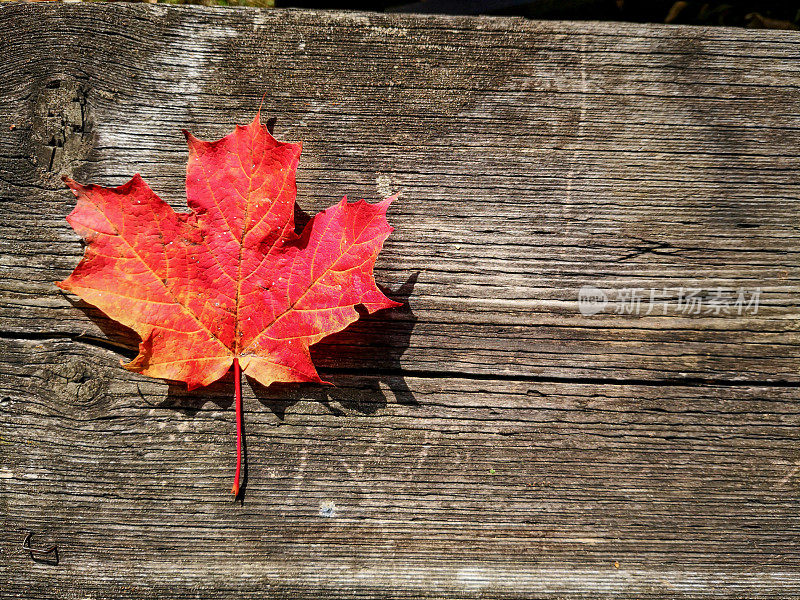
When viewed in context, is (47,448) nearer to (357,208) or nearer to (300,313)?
(300,313)

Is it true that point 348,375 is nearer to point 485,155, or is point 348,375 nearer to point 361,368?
point 361,368

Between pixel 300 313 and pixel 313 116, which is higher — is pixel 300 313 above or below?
below

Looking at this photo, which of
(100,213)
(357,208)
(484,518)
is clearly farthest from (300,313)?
(484,518)

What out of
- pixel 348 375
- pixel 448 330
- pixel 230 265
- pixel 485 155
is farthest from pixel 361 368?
pixel 485 155

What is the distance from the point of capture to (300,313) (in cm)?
134

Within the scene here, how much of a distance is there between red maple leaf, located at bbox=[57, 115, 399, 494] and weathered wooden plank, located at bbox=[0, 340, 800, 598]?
0.22m

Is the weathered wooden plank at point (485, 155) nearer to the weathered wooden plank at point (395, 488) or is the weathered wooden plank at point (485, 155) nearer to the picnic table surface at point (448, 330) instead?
the picnic table surface at point (448, 330)

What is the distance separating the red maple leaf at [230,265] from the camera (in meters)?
1.29

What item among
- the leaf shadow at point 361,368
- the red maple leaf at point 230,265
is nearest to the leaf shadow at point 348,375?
the leaf shadow at point 361,368

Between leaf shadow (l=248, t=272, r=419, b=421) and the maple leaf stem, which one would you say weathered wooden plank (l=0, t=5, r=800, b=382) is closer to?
leaf shadow (l=248, t=272, r=419, b=421)

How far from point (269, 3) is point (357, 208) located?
1163 mm

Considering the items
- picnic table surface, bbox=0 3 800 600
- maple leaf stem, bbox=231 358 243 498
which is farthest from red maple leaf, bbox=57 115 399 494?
picnic table surface, bbox=0 3 800 600

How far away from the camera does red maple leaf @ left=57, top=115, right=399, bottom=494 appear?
129 cm

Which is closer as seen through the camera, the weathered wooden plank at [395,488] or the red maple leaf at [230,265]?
the red maple leaf at [230,265]
